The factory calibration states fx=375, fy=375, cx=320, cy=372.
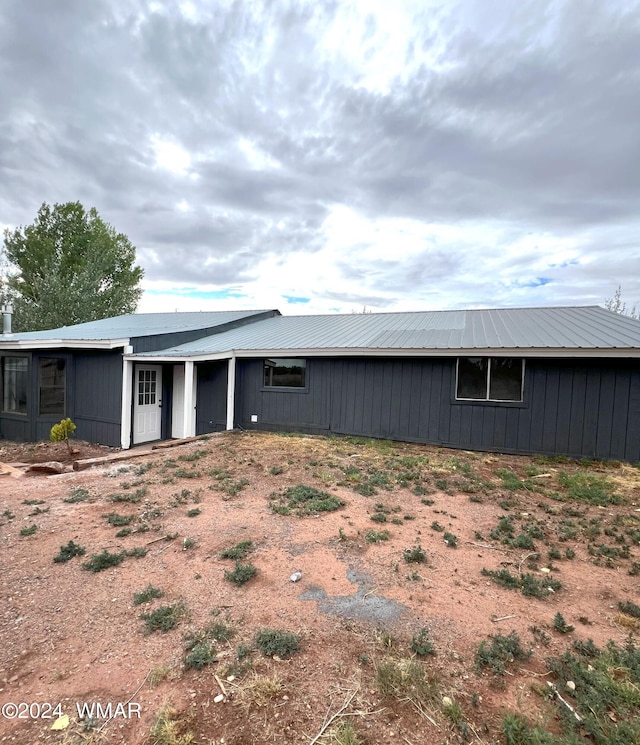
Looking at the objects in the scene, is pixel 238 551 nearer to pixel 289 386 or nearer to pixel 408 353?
pixel 408 353

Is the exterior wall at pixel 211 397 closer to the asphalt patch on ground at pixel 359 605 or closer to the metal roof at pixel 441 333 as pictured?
the metal roof at pixel 441 333

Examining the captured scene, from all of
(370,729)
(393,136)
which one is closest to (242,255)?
(393,136)

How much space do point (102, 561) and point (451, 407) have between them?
24.1ft

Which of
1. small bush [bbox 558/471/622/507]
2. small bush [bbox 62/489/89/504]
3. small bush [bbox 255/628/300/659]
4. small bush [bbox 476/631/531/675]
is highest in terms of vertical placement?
small bush [bbox 476/631/531/675]

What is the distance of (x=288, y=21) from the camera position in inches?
314

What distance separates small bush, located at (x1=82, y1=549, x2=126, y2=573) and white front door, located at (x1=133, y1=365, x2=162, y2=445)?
700 centimetres

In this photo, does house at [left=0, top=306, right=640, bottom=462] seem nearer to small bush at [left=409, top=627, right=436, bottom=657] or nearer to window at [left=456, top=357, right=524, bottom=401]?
window at [left=456, top=357, right=524, bottom=401]

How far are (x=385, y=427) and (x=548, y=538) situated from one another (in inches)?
209

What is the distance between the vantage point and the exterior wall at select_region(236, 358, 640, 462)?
750cm

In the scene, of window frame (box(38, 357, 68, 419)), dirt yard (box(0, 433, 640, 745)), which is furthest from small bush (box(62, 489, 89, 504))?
window frame (box(38, 357, 68, 419))

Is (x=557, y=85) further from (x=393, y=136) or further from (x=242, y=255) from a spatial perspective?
(x=242, y=255)

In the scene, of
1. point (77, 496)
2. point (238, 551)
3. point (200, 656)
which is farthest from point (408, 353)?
point (200, 656)

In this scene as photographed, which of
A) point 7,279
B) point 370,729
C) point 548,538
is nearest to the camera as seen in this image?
point 370,729

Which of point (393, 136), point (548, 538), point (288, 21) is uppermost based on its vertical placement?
point (288, 21)
